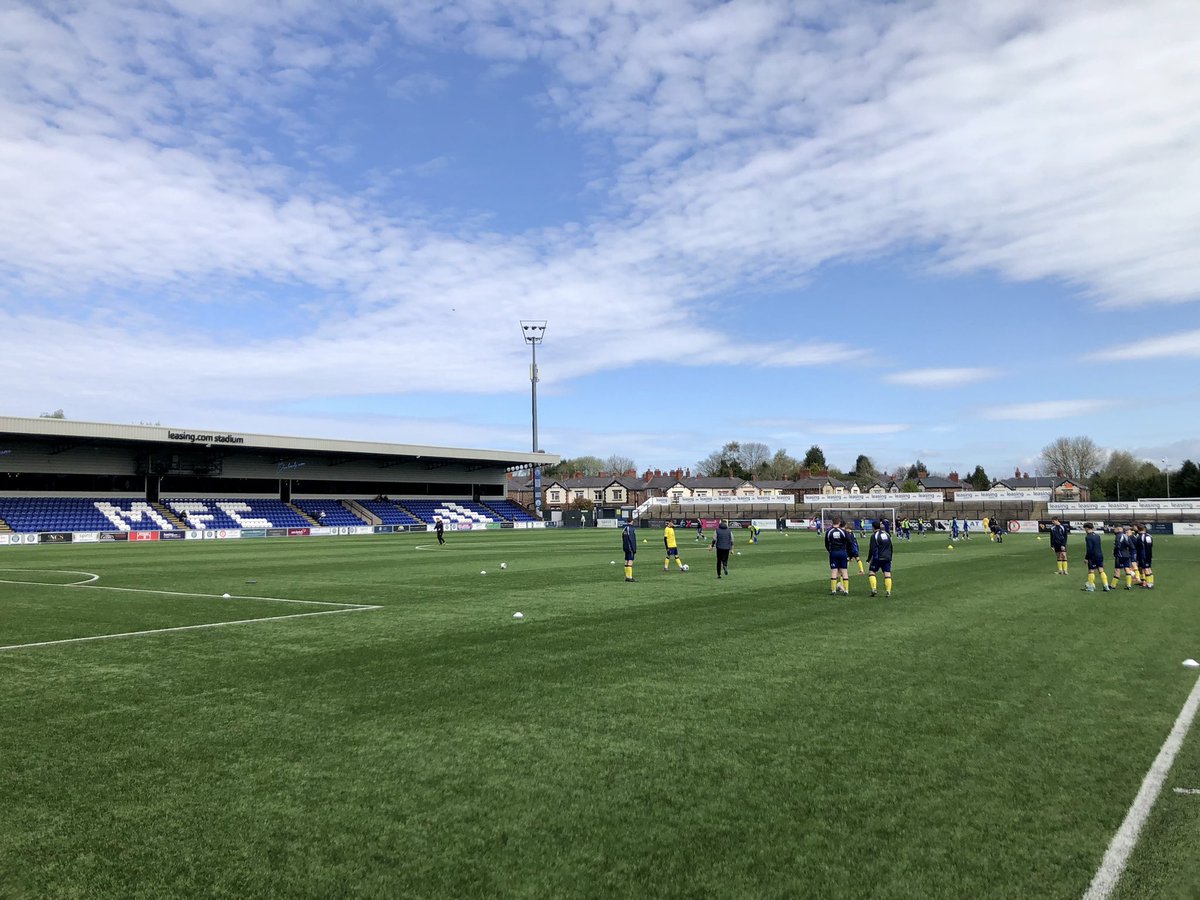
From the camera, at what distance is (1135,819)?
5.34 metres

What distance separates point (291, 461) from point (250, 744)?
6892 cm

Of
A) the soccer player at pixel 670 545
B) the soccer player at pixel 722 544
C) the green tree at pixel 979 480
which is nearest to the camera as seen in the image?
the soccer player at pixel 722 544

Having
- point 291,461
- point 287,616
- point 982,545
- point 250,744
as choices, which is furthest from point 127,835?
point 291,461

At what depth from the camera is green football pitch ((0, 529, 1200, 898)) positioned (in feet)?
15.2

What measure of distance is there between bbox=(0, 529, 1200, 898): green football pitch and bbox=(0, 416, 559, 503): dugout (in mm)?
49161

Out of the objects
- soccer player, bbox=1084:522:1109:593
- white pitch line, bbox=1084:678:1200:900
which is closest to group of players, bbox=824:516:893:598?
soccer player, bbox=1084:522:1109:593

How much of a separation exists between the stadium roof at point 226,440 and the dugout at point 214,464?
66mm

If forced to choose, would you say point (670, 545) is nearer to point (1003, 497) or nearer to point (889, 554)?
point (889, 554)

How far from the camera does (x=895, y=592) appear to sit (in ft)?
63.9

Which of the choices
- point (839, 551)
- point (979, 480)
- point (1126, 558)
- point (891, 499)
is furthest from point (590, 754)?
point (979, 480)

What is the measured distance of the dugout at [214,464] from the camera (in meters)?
57.1

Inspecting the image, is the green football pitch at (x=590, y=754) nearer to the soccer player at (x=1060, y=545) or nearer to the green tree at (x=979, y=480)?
the soccer player at (x=1060, y=545)

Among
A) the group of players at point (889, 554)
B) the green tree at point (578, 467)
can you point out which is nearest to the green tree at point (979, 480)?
the green tree at point (578, 467)

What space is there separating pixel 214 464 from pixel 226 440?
5.01 meters
